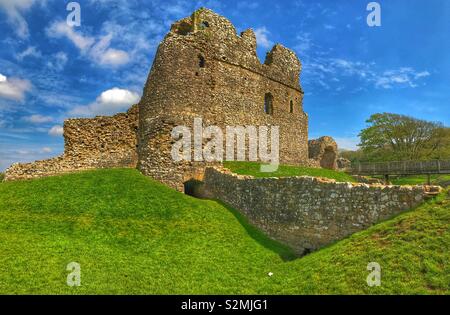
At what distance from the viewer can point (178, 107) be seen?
73.6 feet

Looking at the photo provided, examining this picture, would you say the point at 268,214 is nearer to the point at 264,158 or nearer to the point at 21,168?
the point at 264,158

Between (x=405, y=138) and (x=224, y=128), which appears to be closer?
(x=224, y=128)

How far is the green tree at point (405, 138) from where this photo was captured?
5169cm

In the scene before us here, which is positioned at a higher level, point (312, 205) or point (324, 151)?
point (324, 151)

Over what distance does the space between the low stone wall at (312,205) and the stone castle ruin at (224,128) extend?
0.04 meters

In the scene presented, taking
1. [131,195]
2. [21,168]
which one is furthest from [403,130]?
[21,168]

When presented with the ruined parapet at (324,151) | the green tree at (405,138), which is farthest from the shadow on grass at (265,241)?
the green tree at (405,138)

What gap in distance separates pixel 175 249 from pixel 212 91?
1551cm

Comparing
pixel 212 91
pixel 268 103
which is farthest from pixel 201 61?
pixel 268 103

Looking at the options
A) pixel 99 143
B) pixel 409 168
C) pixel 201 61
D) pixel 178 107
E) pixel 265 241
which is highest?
pixel 201 61

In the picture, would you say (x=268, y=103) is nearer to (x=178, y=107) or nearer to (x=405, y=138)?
(x=178, y=107)

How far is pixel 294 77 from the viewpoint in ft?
117

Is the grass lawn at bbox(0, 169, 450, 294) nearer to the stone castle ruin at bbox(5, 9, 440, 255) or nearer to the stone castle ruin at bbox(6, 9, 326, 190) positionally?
the stone castle ruin at bbox(5, 9, 440, 255)

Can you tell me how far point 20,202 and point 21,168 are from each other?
7.43 metres
